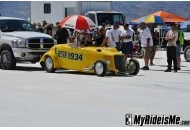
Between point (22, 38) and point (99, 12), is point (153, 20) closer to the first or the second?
point (99, 12)

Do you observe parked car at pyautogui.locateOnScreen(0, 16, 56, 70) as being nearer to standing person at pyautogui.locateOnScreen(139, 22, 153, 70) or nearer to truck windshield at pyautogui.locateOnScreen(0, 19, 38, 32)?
truck windshield at pyautogui.locateOnScreen(0, 19, 38, 32)

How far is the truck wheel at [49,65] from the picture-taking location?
704 inches

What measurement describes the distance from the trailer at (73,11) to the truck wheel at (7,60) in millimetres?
13547

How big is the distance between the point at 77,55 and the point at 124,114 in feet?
23.4

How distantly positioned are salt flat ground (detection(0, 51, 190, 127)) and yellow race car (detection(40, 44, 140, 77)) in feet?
0.80

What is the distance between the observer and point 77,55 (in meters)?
17.2

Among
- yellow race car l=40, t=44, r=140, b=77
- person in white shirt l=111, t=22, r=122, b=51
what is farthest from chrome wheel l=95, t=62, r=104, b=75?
person in white shirt l=111, t=22, r=122, b=51

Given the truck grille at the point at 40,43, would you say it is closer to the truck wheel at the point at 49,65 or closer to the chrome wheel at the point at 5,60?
the chrome wheel at the point at 5,60

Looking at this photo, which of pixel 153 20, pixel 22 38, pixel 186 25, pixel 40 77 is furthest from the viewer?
pixel 153 20

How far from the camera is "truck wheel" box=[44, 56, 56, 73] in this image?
17.9 metres

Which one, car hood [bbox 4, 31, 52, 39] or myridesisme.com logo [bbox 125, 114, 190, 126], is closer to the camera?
myridesisme.com logo [bbox 125, 114, 190, 126]

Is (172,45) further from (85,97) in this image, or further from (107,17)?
(107,17)

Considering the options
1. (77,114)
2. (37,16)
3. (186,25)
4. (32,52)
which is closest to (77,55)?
(32,52)

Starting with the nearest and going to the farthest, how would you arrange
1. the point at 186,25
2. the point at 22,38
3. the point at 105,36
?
the point at 22,38 → the point at 105,36 → the point at 186,25
